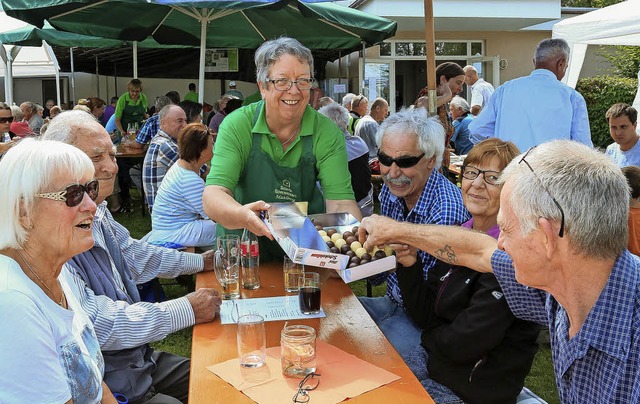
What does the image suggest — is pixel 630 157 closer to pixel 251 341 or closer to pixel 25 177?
pixel 251 341

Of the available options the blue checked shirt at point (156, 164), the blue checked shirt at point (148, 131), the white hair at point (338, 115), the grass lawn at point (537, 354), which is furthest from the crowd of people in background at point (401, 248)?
the blue checked shirt at point (148, 131)

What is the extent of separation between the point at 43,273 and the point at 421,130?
1978mm

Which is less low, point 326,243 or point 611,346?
point 326,243

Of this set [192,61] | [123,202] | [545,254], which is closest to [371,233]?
[545,254]

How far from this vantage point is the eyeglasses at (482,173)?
8.96ft

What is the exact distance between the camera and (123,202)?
392 inches

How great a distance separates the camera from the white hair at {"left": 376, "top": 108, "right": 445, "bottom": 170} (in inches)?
126

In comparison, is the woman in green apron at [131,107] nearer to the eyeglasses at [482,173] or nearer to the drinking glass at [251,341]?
the eyeglasses at [482,173]

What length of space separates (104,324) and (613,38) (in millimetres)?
8042

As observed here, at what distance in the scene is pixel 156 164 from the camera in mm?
6766

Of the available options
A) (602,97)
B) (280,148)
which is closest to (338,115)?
(280,148)

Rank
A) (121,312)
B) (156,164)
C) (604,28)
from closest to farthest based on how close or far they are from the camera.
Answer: (121,312) → (156,164) → (604,28)

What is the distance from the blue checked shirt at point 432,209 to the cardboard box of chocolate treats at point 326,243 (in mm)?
428

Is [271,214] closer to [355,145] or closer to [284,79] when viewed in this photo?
[284,79]
